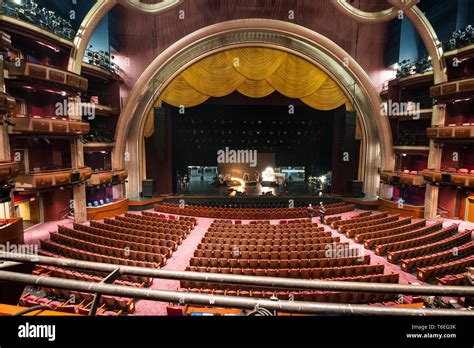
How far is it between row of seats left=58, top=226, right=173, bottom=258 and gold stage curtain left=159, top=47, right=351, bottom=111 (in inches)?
522

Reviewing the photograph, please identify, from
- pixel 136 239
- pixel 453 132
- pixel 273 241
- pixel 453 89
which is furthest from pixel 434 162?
pixel 136 239

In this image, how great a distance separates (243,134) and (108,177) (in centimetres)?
1288

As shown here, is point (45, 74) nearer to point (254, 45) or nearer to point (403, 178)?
point (254, 45)

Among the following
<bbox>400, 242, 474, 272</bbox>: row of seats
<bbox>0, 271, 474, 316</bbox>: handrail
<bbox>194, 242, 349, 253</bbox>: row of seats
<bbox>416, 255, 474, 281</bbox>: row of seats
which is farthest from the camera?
<bbox>194, 242, 349, 253</bbox>: row of seats

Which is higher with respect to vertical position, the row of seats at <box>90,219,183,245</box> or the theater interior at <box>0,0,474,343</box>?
the theater interior at <box>0,0,474,343</box>

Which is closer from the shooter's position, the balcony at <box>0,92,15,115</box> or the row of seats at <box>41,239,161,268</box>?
the balcony at <box>0,92,15,115</box>

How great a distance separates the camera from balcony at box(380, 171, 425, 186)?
61.8 feet

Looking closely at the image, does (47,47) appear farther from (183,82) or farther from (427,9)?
(427,9)

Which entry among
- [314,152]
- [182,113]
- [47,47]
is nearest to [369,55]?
[314,152]

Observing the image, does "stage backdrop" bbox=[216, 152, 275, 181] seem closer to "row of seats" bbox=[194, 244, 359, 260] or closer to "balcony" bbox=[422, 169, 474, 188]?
"balcony" bbox=[422, 169, 474, 188]

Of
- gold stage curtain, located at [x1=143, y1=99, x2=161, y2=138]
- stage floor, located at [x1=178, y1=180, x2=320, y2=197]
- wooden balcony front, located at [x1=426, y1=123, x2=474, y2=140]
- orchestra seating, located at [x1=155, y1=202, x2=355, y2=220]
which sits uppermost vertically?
gold stage curtain, located at [x1=143, y1=99, x2=161, y2=138]

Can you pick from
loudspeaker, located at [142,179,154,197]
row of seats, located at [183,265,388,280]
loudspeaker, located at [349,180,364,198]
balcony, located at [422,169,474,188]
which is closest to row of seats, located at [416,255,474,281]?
row of seats, located at [183,265,388,280]

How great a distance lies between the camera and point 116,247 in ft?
39.0
